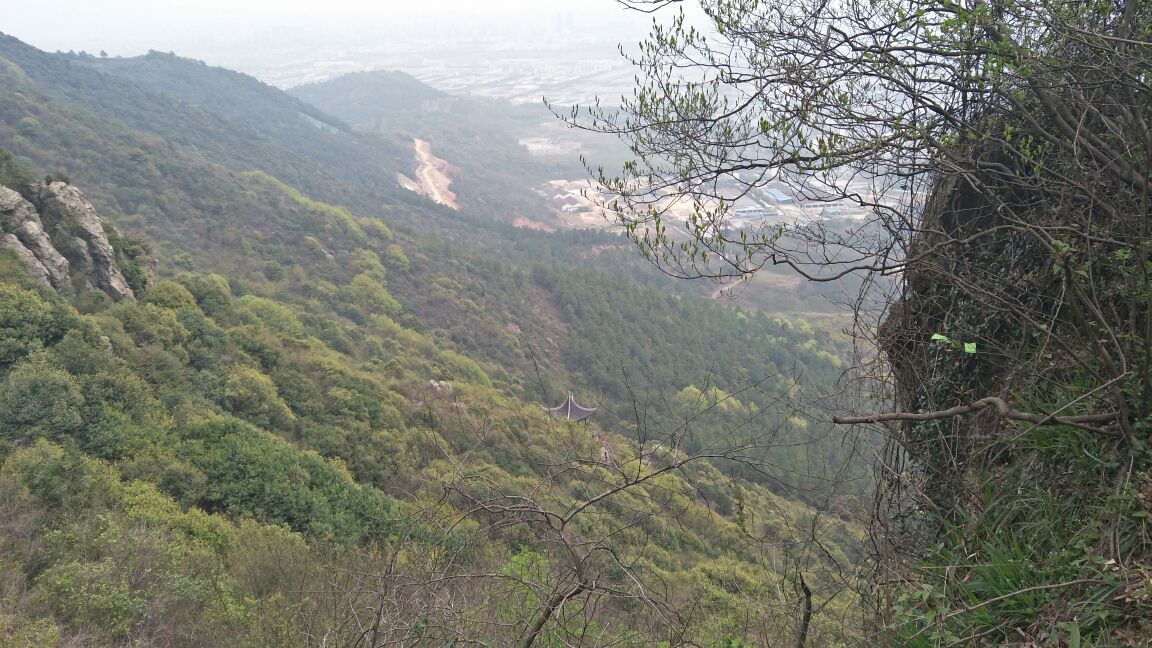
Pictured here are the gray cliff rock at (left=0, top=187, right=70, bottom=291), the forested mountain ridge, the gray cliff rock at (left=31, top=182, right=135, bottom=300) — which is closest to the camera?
the forested mountain ridge

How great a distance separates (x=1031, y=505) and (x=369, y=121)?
132m

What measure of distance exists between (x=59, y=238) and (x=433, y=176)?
7365 centimetres

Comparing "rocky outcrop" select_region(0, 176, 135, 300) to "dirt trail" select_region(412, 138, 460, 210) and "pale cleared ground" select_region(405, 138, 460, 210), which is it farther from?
"dirt trail" select_region(412, 138, 460, 210)

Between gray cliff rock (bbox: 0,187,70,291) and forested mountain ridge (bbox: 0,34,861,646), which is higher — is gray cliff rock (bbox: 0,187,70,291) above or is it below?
above

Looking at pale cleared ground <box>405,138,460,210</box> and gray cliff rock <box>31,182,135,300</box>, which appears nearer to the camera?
gray cliff rock <box>31,182,135,300</box>

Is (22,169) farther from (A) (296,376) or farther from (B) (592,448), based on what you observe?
(B) (592,448)

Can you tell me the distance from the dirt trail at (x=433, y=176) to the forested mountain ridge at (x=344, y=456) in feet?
132

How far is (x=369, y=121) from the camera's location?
122750mm

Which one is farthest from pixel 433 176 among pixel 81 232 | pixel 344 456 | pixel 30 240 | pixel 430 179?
pixel 344 456

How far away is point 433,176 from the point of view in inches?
3403

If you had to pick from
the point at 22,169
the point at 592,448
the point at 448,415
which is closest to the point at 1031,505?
the point at 592,448

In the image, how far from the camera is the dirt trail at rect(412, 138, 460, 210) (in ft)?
261

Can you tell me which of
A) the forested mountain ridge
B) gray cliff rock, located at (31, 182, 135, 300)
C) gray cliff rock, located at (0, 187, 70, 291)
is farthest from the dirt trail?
gray cliff rock, located at (0, 187, 70, 291)

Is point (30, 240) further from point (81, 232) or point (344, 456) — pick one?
point (344, 456)
